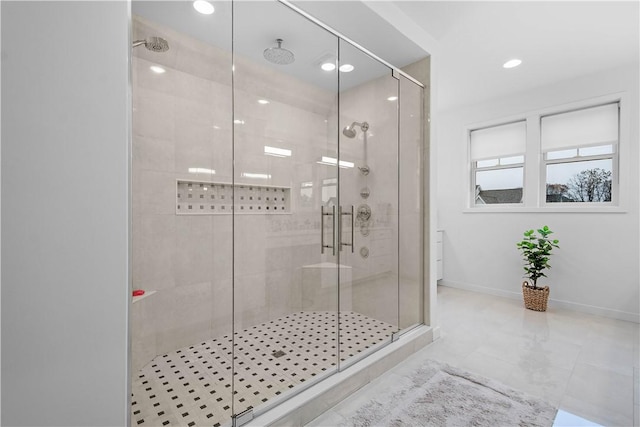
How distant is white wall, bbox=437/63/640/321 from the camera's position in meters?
2.88

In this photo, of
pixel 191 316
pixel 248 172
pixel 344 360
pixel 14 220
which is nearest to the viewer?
pixel 14 220

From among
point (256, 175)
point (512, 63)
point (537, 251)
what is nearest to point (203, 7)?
point (256, 175)

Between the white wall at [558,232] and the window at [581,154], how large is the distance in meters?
0.17

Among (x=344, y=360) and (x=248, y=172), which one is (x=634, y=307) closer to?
(x=344, y=360)

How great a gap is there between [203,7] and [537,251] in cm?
388

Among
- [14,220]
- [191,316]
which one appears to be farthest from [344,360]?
[14,220]

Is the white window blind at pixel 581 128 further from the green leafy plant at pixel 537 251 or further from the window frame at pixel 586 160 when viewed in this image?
the green leafy plant at pixel 537 251

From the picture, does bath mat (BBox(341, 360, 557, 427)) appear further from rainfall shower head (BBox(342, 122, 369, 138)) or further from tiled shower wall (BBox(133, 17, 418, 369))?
rainfall shower head (BBox(342, 122, 369, 138))

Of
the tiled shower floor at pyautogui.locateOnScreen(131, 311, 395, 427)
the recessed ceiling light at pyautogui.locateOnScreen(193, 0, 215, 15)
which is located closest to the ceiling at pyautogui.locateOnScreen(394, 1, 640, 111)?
the recessed ceiling light at pyautogui.locateOnScreen(193, 0, 215, 15)

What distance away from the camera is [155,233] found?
2.02m

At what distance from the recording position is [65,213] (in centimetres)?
71

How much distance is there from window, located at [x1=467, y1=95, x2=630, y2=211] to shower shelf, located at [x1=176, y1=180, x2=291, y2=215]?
2.88m

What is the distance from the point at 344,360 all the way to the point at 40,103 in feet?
6.29

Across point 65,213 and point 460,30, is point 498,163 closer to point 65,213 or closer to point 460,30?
point 460,30
